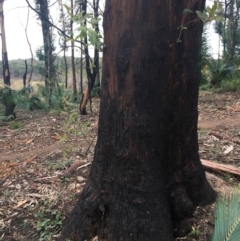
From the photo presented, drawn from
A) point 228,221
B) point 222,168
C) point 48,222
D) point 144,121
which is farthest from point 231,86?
point 228,221

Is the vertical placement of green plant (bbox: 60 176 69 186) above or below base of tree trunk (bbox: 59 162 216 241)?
below

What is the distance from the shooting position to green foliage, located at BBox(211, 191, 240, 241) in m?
1.66

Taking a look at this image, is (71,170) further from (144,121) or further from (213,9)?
(213,9)

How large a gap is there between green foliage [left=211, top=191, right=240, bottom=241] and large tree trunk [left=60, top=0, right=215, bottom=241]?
1.67 feet

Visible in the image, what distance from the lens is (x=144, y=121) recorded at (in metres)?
2.15

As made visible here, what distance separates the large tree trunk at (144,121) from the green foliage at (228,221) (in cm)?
51

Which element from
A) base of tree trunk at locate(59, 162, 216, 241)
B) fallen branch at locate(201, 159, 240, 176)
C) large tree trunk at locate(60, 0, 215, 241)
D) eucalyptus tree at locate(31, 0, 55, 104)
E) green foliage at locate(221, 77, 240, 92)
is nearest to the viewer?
large tree trunk at locate(60, 0, 215, 241)

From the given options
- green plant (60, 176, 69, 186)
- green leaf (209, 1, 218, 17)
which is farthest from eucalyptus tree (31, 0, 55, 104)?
green leaf (209, 1, 218, 17)

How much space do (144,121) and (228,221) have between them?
795 mm

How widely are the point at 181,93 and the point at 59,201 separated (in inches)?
67.7

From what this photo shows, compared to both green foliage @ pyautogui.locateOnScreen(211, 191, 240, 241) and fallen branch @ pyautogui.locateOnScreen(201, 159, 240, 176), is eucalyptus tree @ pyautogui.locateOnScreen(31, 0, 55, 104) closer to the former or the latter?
fallen branch @ pyautogui.locateOnScreen(201, 159, 240, 176)

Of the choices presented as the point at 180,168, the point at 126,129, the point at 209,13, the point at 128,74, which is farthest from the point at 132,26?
the point at 180,168

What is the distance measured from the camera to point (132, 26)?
2070 millimetres

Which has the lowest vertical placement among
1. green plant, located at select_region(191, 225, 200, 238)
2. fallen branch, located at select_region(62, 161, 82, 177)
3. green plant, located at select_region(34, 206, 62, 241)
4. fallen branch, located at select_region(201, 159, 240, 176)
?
green plant, located at select_region(34, 206, 62, 241)
